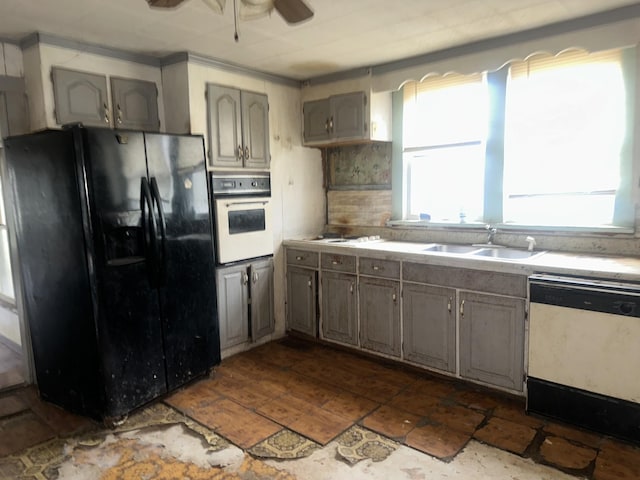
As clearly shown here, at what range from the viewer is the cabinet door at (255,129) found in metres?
3.66

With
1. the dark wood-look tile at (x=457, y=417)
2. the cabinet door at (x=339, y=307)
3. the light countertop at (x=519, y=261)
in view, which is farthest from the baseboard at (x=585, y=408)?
the cabinet door at (x=339, y=307)

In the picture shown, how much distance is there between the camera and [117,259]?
8.64 ft

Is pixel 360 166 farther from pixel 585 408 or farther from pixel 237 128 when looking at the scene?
pixel 585 408

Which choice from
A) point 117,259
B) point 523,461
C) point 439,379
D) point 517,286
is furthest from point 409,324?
point 117,259

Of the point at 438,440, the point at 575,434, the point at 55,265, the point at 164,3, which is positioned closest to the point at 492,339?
the point at 575,434

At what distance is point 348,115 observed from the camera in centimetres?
379

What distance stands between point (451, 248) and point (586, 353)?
4.12 ft

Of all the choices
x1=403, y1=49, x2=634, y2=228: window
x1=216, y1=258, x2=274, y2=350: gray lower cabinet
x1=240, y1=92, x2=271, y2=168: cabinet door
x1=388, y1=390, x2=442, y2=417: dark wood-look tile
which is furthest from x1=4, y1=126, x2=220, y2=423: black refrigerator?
x1=403, y1=49, x2=634, y2=228: window

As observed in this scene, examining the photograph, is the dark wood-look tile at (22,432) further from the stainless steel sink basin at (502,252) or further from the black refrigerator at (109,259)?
the stainless steel sink basin at (502,252)

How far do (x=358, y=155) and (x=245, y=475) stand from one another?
112 inches

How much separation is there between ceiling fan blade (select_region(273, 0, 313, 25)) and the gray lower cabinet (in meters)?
2.14

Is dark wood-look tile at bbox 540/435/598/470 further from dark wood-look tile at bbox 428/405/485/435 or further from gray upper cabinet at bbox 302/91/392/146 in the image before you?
gray upper cabinet at bbox 302/91/392/146

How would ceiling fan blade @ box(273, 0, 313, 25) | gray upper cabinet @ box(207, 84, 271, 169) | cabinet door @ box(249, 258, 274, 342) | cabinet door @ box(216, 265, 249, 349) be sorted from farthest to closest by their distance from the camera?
cabinet door @ box(249, 258, 274, 342) < cabinet door @ box(216, 265, 249, 349) < gray upper cabinet @ box(207, 84, 271, 169) < ceiling fan blade @ box(273, 0, 313, 25)

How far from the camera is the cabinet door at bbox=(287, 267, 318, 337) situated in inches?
154
